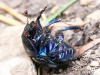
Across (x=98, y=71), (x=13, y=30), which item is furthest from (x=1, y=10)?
(x=98, y=71)

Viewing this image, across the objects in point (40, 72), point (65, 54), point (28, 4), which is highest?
point (28, 4)

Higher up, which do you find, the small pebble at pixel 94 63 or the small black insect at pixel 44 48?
the small black insect at pixel 44 48

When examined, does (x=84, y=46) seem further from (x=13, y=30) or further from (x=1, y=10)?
(x=1, y=10)

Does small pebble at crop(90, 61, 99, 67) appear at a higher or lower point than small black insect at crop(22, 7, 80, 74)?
lower

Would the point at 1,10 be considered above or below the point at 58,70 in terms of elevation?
above

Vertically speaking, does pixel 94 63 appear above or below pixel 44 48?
below

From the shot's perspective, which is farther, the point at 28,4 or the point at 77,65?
the point at 28,4

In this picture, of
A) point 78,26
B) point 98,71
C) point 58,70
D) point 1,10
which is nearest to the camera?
point 98,71

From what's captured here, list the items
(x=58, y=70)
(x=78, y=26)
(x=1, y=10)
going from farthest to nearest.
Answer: (x=1, y=10)
(x=78, y=26)
(x=58, y=70)
